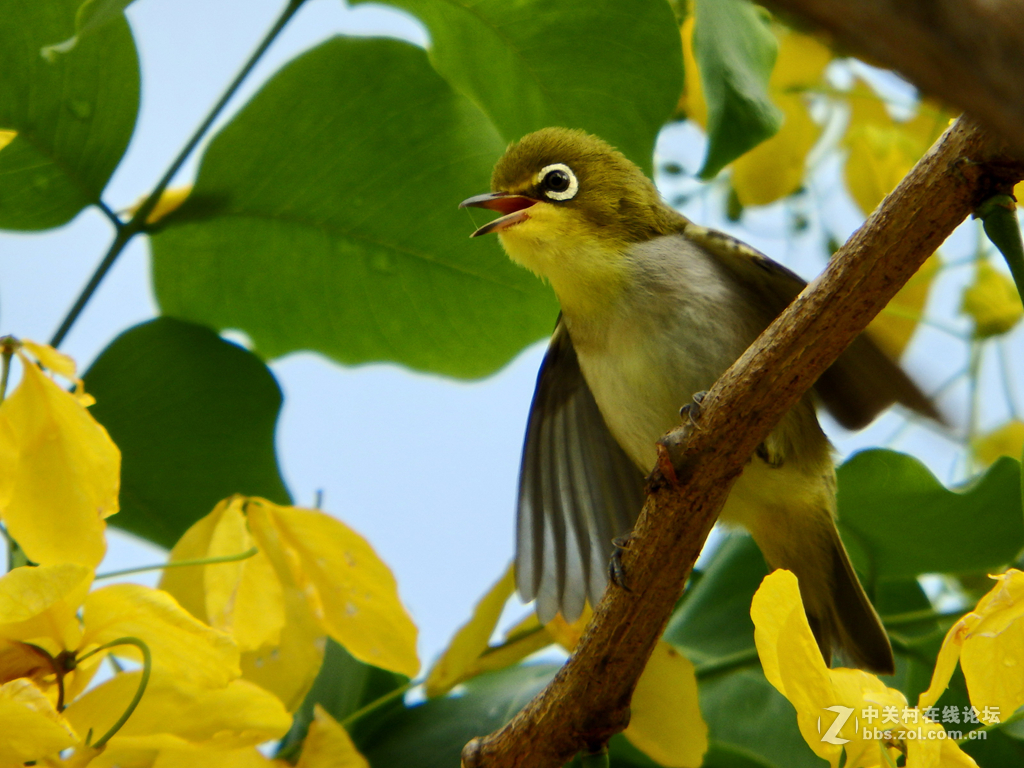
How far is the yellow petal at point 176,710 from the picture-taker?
66 cm

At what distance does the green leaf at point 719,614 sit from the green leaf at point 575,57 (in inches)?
16.1

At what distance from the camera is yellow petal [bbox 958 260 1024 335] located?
1258 millimetres

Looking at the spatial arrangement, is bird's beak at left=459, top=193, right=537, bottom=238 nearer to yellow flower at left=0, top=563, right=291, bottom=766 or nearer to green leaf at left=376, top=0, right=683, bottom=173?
green leaf at left=376, top=0, right=683, bottom=173

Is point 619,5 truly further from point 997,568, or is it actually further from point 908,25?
point 908,25

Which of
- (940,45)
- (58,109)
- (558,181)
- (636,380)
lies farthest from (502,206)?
(940,45)

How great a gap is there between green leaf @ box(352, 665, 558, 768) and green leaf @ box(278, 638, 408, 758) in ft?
0.08

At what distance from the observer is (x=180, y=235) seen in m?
0.96

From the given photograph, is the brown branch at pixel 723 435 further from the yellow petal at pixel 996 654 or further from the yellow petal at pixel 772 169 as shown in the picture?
the yellow petal at pixel 772 169

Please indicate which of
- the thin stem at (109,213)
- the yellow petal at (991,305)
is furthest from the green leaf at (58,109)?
the yellow petal at (991,305)

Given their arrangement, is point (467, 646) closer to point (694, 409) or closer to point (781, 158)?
point (694, 409)

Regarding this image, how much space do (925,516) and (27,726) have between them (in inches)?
27.4

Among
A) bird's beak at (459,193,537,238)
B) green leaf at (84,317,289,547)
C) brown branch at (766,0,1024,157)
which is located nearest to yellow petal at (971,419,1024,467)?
bird's beak at (459,193,537,238)

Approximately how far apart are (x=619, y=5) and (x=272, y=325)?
17.2 inches

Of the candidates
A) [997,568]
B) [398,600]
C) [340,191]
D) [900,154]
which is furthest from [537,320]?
[900,154]
